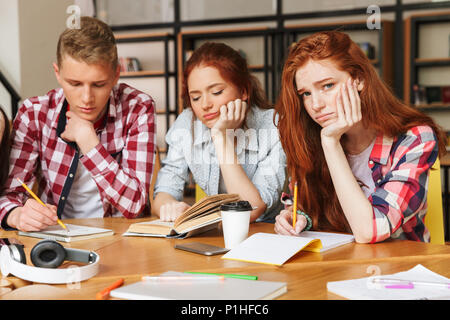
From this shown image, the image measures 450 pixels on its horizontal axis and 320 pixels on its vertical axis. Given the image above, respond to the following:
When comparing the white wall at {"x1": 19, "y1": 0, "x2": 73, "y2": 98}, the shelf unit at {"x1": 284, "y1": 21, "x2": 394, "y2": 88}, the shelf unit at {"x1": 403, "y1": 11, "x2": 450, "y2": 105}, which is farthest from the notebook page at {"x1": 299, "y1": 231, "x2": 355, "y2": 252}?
the shelf unit at {"x1": 403, "y1": 11, "x2": 450, "y2": 105}

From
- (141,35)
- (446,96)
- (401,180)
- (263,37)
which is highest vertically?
(141,35)

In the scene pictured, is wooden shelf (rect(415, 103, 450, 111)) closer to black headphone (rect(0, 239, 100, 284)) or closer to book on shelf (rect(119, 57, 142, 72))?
book on shelf (rect(119, 57, 142, 72))

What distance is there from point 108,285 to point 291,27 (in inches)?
227

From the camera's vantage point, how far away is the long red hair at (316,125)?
4.74ft

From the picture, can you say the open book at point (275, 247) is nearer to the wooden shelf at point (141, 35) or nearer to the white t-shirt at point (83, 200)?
the white t-shirt at point (83, 200)

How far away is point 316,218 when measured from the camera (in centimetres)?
151

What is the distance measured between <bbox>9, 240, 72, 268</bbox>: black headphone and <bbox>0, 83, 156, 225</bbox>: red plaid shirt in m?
0.74

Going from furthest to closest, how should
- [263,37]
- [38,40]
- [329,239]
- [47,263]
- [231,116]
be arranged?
[263,37] → [38,40] → [231,116] → [329,239] → [47,263]

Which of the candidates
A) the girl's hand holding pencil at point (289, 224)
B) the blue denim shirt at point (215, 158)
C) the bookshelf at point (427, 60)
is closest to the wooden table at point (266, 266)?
the girl's hand holding pencil at point (289, 224)

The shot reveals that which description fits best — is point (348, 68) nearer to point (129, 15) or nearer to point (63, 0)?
point (63, 0)

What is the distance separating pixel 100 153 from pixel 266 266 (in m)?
0.88

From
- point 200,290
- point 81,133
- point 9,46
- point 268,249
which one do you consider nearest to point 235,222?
point 268,249

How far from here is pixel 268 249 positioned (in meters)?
1.12

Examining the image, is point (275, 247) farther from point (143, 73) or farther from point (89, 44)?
point (143, 73)
